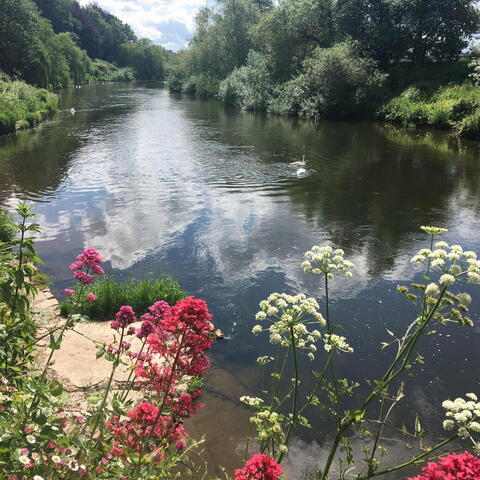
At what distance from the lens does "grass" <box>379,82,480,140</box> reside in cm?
2758

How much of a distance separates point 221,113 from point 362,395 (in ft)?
126

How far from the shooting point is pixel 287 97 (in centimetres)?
4131

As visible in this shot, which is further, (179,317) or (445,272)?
(445,272)

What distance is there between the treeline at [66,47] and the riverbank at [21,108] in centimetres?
2311

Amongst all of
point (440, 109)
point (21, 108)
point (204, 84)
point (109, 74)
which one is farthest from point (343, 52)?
point (109, 74)

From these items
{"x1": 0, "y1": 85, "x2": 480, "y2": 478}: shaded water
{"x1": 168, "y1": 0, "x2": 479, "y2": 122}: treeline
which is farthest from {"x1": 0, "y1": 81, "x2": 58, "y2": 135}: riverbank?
{"x1": 168, "y1": 0, "x2": 479, "y2": 122}: treeline

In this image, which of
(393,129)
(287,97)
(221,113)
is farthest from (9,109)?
(393,129)

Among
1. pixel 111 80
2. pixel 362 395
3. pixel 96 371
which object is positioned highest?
pixel 111 80

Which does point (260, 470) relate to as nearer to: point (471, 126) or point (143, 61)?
point (471, 126)

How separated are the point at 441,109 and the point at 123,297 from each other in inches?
1178

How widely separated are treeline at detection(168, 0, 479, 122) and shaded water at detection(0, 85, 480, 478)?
36.3 feet

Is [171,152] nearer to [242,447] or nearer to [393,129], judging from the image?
[393,129]

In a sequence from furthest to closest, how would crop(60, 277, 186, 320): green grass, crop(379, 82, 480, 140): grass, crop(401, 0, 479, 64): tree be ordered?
crop(401, 0, 479, 64): tree → crop(379, 82, 480, 140): grass → crop(60, 277, 186, 320): green grass

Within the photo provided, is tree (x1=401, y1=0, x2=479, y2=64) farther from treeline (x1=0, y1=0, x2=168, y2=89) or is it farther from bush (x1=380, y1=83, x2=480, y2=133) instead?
treeline (x1=0, y1=0, x2=168, y2=89)
